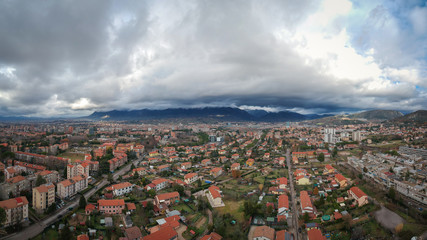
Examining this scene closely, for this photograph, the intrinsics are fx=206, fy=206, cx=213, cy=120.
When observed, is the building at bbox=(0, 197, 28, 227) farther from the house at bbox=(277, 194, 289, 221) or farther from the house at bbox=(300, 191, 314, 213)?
the house at bbox=(300, 191, 314, 213)

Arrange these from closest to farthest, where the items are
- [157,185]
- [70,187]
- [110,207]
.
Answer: [110,207], [70,187], [157,185]

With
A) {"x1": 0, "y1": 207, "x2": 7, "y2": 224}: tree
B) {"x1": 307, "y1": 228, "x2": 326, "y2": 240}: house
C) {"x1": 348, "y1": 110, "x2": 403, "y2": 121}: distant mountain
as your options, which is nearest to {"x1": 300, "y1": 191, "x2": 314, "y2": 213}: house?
{"x1": 307, "y1": 228, "x2": 326, "y2": 240}: house

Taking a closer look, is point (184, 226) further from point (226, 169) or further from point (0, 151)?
point (0, 151)

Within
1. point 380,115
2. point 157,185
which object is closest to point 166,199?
point 157,185

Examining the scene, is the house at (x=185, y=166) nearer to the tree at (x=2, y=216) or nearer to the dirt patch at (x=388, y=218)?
the tree at (x=2, y=216)

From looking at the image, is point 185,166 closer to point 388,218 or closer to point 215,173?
point 215,173
